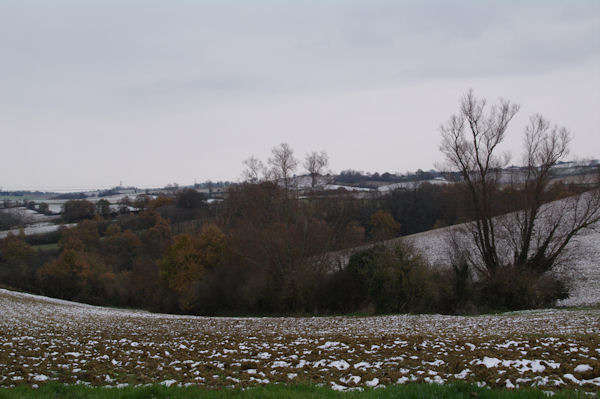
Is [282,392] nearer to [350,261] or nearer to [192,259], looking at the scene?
[350,261]

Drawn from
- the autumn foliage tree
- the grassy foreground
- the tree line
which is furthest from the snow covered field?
the autumn foliage tree

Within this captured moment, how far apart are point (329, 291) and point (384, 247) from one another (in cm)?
694

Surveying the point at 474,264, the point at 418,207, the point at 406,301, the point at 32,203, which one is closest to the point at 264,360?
the point at 406,301

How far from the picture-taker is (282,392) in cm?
657

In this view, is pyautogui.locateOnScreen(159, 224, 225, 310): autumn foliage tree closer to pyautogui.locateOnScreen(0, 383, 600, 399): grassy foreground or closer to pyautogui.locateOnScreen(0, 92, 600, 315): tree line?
pyautogui.locateOnScreen(0, 92, 600, 315): tree line

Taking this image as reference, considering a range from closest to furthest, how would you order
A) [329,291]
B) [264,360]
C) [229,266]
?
[264,360]
[329,291]
[229,266]

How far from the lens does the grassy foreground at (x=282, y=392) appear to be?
6094 mm

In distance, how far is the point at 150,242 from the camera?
79.0 meters

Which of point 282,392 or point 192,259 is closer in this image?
point 282,392

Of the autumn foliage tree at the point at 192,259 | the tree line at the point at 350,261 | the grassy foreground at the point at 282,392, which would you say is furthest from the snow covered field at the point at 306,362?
the autumn foliage tree at the point at 192,259

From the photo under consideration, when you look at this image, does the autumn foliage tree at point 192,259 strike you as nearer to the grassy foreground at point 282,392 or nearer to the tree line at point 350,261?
the tree line at point 350,261

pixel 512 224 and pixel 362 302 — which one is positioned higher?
pixel 512 224

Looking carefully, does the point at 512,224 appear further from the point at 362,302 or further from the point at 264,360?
the point at 264,360

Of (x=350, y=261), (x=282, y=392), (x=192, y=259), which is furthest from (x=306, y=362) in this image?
(x=192, y=259)
